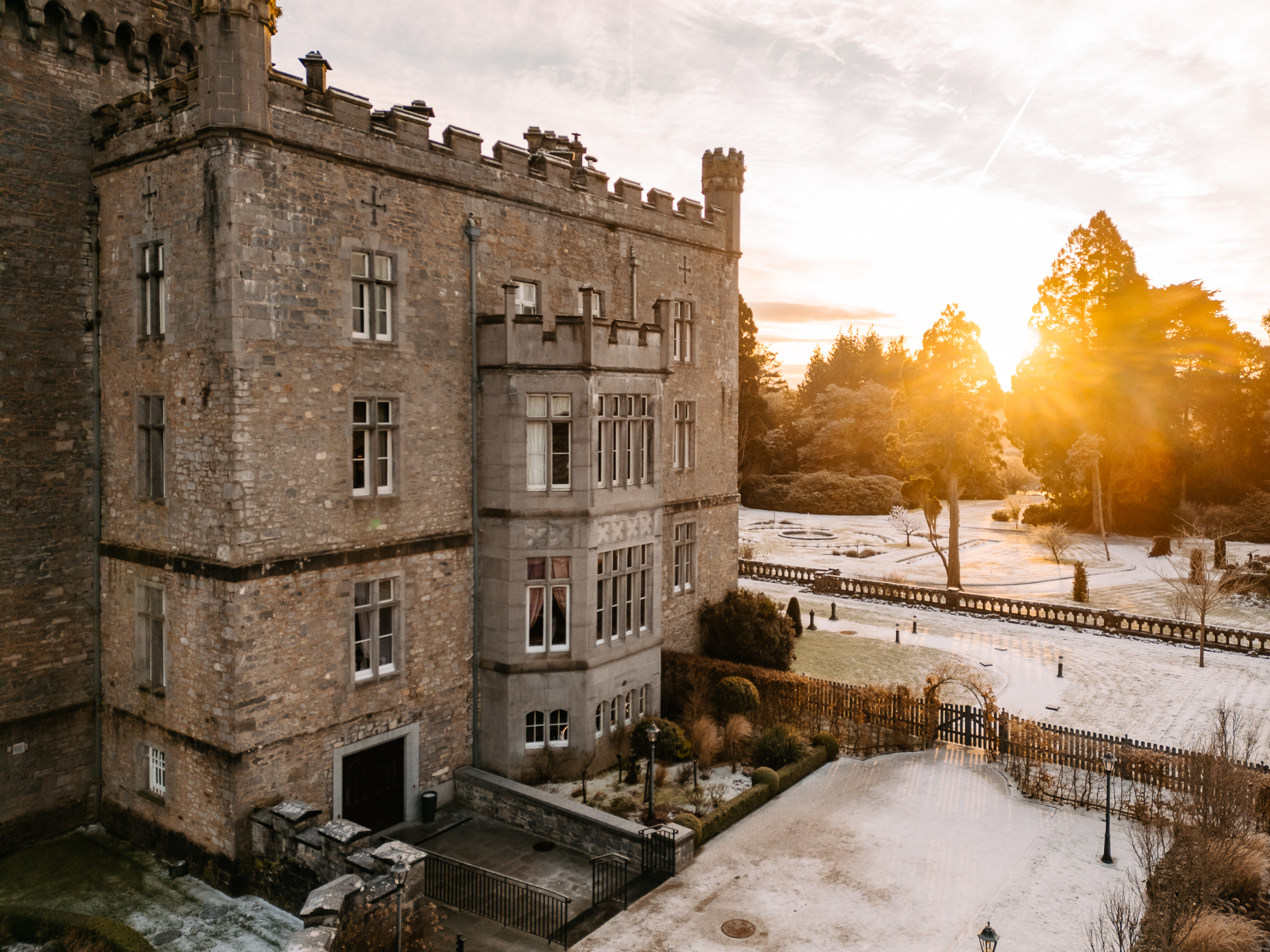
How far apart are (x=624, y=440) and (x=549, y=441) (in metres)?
2.09

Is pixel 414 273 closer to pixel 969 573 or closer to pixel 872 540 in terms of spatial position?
pixel 969 573

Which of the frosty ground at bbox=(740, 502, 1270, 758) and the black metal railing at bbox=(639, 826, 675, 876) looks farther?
the frosty ground at bbox=(740, 502, 1270, 758)

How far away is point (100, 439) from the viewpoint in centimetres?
1755

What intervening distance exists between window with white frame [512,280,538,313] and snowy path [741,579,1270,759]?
1588 cm

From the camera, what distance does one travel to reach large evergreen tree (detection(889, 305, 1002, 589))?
41781 millimetres

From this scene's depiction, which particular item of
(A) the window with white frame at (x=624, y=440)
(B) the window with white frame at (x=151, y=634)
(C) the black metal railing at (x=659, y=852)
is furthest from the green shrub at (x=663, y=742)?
(B) the window with white frame at (x=151, y=634)

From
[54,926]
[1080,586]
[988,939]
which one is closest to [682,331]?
[988,939]

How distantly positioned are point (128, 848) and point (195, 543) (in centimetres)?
686

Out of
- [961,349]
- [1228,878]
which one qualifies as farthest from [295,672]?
[961,349]

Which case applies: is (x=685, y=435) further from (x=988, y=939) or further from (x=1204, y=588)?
(x=1204, y=588)

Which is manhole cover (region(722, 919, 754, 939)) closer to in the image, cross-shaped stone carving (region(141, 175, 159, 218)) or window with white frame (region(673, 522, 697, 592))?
window with white frame (region(673, 522, 697, 592))

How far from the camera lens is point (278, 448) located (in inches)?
600

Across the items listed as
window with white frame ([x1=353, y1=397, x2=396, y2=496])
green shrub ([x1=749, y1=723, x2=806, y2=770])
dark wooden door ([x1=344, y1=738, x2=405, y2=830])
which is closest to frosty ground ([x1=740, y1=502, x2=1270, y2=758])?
green shrub ([x1=749, y1=723, x2=806, y2=770])

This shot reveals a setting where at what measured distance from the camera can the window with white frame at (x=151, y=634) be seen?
16.5 metres
